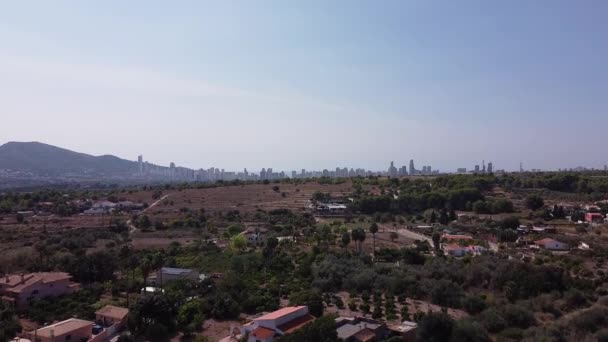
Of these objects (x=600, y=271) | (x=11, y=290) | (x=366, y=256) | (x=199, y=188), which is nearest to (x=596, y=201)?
(x=600, y=271)

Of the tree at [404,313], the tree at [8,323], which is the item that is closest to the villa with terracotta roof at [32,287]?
the tree at [8,323]

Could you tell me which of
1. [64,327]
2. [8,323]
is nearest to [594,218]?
[64,327]

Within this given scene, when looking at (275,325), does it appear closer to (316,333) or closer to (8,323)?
(316,333)

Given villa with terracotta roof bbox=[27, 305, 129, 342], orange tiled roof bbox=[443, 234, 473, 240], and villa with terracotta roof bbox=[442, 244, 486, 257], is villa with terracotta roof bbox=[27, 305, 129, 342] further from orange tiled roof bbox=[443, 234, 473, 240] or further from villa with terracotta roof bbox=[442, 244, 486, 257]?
orange tiled roof bbox=[443, 234, 473, 240]

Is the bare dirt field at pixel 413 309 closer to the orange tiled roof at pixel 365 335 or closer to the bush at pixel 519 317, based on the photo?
the bush at pixel 519 317

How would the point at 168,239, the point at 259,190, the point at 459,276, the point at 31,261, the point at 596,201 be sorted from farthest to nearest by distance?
the point at 259,190
the point at 596,201
the point at 168,239
the point at 31,261
the point at 459,276

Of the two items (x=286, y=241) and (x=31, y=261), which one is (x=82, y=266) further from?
(x=286, y=241)
